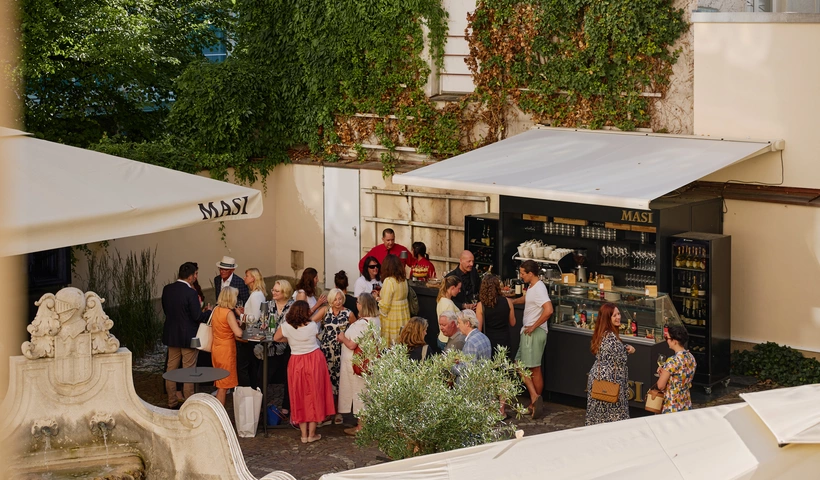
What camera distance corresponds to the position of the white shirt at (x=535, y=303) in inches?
437

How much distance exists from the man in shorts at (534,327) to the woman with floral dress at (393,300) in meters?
1.41

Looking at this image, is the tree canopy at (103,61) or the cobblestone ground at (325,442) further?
the tree canopy at (103,61)

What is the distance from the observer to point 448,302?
440 inches

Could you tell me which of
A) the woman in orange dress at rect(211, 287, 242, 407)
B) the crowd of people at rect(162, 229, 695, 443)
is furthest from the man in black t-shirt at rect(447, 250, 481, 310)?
the woman in orange dress at rect(211, 287, 242, 407)

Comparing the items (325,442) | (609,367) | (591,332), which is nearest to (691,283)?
(591,332)

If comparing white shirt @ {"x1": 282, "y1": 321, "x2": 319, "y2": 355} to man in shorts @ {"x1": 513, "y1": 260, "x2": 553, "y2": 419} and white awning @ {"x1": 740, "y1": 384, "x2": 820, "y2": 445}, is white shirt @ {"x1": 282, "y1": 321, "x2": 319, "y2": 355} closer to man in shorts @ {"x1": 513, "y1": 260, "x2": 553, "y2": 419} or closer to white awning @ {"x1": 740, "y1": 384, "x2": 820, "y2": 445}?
man in shorts @ {"x1": 513, "y1": 260, "x2": 553, "y2": 419}

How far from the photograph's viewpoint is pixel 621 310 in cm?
1112

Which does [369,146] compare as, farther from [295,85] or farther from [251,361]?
[251,361]

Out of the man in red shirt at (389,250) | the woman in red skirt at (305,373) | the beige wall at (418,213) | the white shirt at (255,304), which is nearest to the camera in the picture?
the woman in red skirt at (305,373)

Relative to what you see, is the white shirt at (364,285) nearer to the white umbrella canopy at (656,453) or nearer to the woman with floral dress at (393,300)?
the woman with floral dress at (393,300)

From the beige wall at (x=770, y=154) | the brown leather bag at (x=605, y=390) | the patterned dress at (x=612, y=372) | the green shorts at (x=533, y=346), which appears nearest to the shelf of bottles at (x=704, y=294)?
the beige wall at (x=770, y=154)

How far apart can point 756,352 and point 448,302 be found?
13.9ft

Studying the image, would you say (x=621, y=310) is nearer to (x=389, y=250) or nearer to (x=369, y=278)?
(x=369, y=278)

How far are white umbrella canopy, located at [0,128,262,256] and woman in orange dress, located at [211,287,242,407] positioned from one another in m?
1.03
